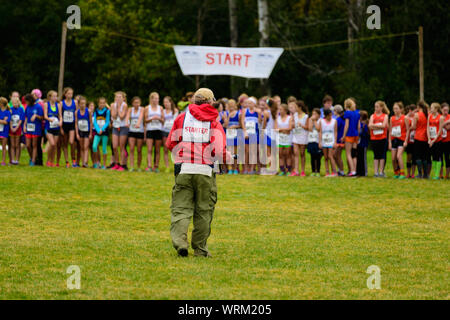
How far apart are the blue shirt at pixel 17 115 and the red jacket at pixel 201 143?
41.0 ft

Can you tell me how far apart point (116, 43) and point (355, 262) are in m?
42.3

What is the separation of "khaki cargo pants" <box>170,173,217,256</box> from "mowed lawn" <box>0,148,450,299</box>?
27cm

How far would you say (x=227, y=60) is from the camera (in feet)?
84.9

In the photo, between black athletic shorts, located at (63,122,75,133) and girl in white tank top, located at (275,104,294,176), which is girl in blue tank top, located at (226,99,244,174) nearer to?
girl in white tank top, located at (275,104,294,176)

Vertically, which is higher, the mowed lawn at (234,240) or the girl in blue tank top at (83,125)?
the girl in blue tank top at (83,125)

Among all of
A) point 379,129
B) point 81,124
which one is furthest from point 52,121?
point 379,129

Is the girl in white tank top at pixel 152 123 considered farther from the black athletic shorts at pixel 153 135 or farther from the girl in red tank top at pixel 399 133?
the girl in red tank top at pixel 399 133

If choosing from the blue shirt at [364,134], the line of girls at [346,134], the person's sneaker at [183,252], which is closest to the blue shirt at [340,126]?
the line of girls at [346,134]

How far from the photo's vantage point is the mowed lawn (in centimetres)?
757

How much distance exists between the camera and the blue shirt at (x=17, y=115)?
2073cm

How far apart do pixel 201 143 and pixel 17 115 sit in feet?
42.0

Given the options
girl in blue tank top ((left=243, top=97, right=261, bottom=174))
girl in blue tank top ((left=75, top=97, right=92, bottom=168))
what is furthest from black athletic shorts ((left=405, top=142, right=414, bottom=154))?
girl in blue tank top ((left=75, top=97, right=92, bottom=168))
